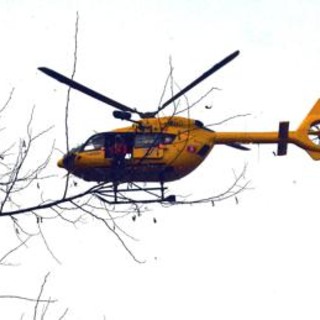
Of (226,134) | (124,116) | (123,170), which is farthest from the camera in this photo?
(226,134)

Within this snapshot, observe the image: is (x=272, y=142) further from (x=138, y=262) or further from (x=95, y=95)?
(x=138, y=262)

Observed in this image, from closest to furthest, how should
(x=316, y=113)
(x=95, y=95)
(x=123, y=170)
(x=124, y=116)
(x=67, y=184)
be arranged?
(x=67, y=184), (x=123, y=170), (x=124, y=116), (x=95, y=95), (x=316, y=113)

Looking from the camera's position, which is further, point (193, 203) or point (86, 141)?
point (86, 141)

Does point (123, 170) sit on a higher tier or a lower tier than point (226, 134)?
lower

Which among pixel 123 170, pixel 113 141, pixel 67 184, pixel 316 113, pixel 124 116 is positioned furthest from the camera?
pixel 316 113

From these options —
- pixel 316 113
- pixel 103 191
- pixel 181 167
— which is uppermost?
pixel 316 113

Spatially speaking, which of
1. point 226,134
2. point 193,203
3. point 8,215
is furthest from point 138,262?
point 226,134

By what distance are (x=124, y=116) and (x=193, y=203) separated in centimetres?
615

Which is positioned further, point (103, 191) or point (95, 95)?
point (95, 95)

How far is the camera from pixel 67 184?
5.21 meters

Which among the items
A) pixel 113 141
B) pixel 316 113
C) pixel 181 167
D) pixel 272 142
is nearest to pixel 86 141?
pixel 113 141

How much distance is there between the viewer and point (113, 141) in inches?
601

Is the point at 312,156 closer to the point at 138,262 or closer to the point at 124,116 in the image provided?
the point at 124,116

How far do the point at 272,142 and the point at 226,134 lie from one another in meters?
0.98
